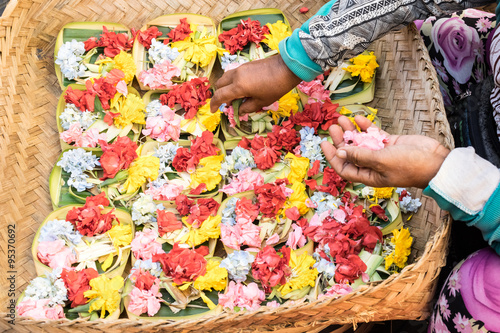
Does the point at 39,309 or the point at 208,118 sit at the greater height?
the point at 208,118

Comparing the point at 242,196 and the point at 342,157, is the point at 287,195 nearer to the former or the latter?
the point at 242,196

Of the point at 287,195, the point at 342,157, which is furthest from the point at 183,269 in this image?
the point at 342,157

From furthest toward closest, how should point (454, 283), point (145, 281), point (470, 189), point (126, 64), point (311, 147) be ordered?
1. point (126, 64)
2. point (311, 147)
3. point (145, 281)
4. point (454, 283)
5. point (470, 189)

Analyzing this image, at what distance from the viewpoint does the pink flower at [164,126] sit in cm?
154

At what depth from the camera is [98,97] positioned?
61.1 inches

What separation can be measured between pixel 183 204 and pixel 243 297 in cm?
35

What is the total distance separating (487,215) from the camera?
93 cm

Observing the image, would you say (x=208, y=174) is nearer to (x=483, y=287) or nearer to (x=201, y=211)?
(x=201, y=211)

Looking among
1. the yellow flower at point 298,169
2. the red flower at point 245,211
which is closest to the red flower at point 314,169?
the yellow flower at point 298,169

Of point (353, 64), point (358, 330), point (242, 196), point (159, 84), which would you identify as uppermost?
point (159, 84)

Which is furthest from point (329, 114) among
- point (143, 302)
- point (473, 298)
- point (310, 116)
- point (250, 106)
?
point (143, 302)

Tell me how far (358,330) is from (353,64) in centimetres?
93

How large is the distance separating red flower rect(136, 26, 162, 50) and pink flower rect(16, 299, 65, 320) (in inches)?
38.1

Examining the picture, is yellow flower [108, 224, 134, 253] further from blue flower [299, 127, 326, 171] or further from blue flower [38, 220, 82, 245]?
blue flower [299, 127, 326, 171]
